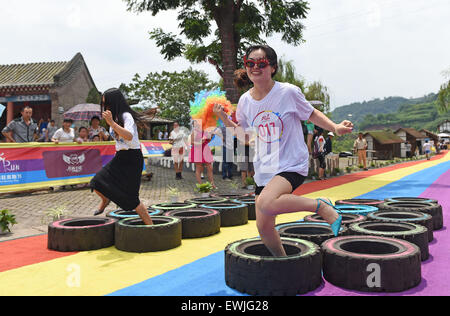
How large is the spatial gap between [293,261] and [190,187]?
352 inches

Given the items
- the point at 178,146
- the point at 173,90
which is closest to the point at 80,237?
the point at 178,146

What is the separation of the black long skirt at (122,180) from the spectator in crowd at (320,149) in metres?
10.0

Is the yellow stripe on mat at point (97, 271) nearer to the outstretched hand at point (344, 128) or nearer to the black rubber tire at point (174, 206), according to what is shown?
the black rubber tire at point (174, 206)

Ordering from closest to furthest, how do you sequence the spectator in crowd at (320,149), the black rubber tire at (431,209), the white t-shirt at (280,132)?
the white t-shirt at (280,132)
the black rubber tire at (431,209)
the spectator in crowd at (320,149)

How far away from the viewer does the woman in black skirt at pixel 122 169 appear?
14.3 feet

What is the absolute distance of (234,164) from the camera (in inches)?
598

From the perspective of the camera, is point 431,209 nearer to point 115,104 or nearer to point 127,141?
point 127,141

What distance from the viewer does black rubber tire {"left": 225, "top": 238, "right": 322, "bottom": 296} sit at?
2705mm

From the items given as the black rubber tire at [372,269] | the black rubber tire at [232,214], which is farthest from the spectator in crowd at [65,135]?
the black rubber tire at [372,269]

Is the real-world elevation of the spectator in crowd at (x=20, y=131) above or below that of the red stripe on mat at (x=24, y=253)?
above

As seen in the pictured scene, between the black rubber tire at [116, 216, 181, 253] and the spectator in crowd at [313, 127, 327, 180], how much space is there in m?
10.1

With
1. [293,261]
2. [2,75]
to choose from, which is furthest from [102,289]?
[2,75]
